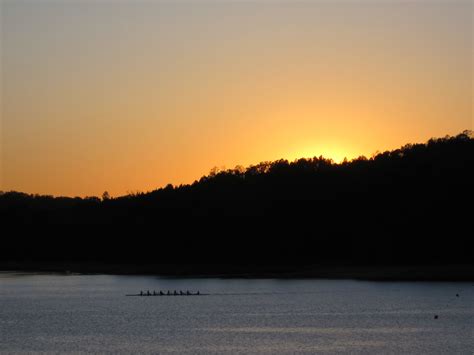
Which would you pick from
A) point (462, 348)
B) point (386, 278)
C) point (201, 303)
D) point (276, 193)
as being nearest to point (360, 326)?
point (462, 348)

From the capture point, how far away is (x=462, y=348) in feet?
187

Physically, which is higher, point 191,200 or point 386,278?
point 191,200

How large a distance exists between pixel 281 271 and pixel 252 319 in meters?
74.7

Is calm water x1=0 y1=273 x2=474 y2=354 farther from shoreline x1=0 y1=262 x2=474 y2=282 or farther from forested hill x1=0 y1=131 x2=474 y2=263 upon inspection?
forested hill x1=0 y1=131 x2=474 y2=263

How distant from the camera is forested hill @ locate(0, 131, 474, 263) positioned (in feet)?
465

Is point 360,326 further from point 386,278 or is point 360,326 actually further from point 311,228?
point 311,228

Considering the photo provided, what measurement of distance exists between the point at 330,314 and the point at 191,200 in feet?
386

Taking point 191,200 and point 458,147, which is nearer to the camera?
point 458,147

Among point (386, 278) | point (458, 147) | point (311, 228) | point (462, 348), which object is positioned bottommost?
point (462, 348)

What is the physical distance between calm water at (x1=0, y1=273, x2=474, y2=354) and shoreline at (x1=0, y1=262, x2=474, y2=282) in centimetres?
999

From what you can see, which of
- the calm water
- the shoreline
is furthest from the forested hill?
the calm water

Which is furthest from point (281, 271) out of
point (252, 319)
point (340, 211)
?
point (252, 319)

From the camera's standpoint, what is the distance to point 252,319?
77000mm

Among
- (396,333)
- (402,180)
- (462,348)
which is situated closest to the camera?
(462,348)
